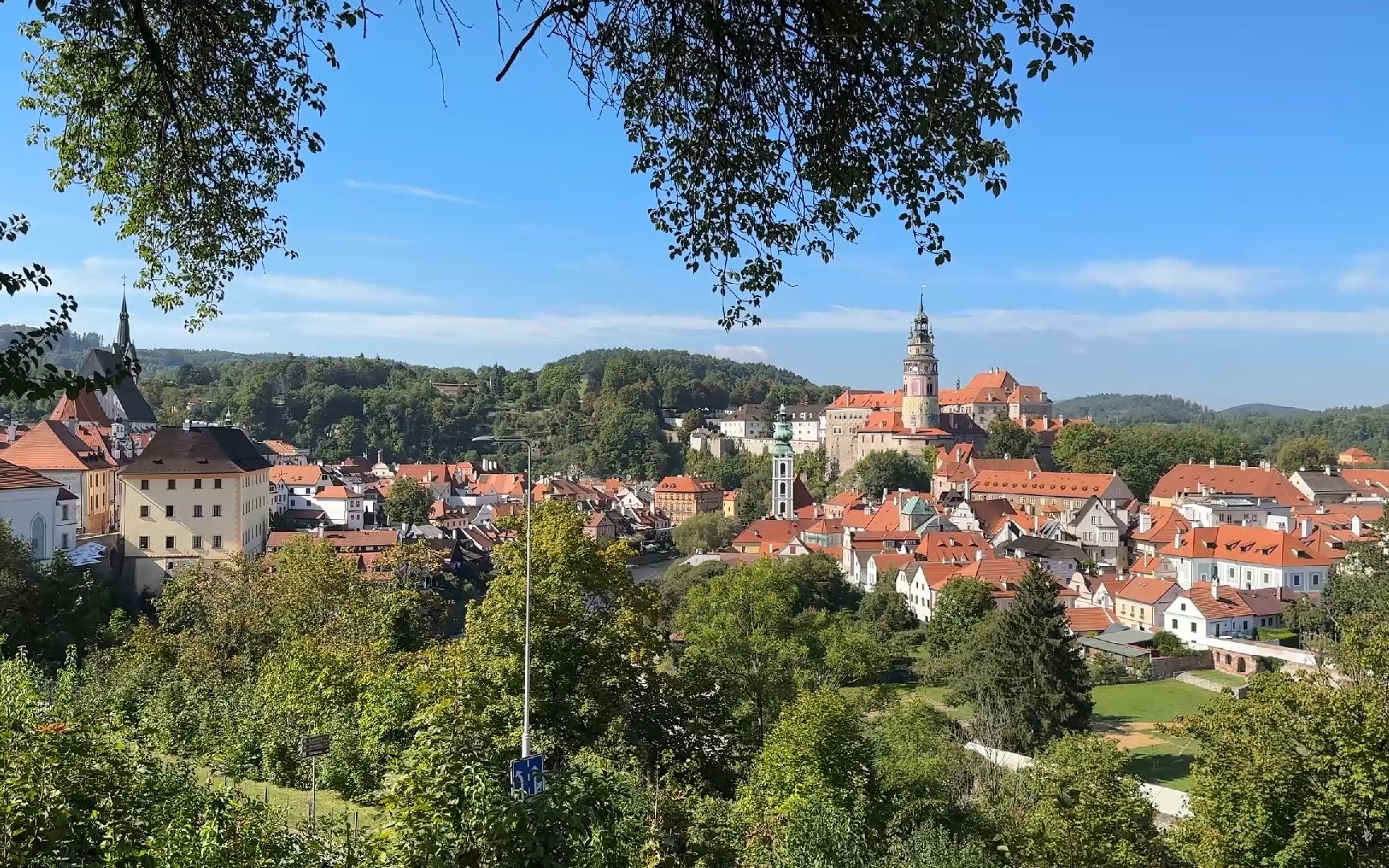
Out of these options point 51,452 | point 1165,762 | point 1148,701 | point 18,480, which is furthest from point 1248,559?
point 51,452

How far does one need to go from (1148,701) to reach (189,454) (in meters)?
30.6

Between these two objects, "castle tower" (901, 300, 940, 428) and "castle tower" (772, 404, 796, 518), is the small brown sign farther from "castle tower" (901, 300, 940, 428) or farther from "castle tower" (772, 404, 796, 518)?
"castle tower" (901, 300, 940, 428)

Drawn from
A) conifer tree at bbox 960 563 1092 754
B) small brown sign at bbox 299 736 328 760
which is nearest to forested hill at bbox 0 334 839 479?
conifer tree at bbox 960 563 1092 754

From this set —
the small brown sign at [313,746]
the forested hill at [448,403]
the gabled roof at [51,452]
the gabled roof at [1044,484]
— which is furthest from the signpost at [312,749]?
the forested hill at [448,403]

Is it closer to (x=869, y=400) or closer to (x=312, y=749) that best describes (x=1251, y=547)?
(x=312, y=749)

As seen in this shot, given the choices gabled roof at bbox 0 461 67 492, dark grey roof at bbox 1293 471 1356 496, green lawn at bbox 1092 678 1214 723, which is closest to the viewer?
green lawn at bbox 1092 678 1214 723

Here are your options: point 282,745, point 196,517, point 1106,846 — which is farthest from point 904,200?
point 196,517

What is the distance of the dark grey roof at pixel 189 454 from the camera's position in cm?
3259

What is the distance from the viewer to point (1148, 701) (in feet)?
101

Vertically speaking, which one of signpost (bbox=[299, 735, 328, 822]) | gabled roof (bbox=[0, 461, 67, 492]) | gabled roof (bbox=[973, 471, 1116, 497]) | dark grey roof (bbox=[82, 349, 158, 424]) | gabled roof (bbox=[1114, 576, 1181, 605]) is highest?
dark grey roof (bbox=[82, 349, 158, 424])

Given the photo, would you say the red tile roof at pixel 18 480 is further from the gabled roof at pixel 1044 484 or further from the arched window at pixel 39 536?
the gabled roof at pixel 1044 484

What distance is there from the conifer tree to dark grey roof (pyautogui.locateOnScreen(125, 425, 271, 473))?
2404cm

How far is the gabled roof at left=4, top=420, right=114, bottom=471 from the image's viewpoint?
120 feet

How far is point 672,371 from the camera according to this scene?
133m
